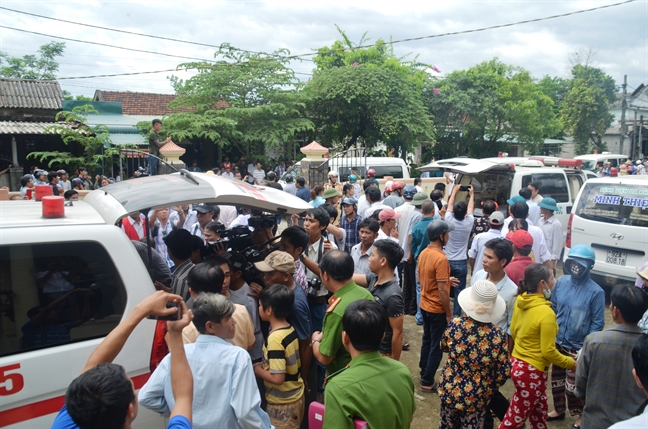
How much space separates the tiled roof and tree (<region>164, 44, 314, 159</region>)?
337 inches

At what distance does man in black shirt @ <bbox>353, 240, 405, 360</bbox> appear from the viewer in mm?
3607

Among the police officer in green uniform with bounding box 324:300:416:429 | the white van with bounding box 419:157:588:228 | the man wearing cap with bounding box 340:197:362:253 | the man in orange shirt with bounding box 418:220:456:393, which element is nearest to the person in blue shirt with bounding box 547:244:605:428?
the man in orange shirt with bounding box 418:220:456:393

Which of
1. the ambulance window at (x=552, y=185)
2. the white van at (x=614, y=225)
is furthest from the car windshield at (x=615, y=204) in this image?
the ambulance window at (x=552, y=185)

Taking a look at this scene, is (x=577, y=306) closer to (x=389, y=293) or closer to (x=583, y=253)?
(x=583, y=253)

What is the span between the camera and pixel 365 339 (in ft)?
7.88

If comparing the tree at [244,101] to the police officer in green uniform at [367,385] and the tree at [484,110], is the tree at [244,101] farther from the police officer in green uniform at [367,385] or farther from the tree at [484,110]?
the police officer in green uniform at [367,385]

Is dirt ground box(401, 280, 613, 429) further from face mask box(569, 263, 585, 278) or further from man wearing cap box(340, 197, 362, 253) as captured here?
man wearing cap box(340, 197, 362, 253)

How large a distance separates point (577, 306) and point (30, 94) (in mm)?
20297

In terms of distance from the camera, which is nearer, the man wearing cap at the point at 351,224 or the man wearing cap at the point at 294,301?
the man wearing cap at the point at 294,301

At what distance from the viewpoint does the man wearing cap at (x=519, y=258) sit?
4.76 meters

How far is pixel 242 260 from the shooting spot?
12.8ft

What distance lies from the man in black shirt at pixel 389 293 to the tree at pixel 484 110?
24.3m

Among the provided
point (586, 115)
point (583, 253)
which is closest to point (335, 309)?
point (583, 253)

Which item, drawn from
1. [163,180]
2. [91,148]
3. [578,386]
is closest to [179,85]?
[91,148]
